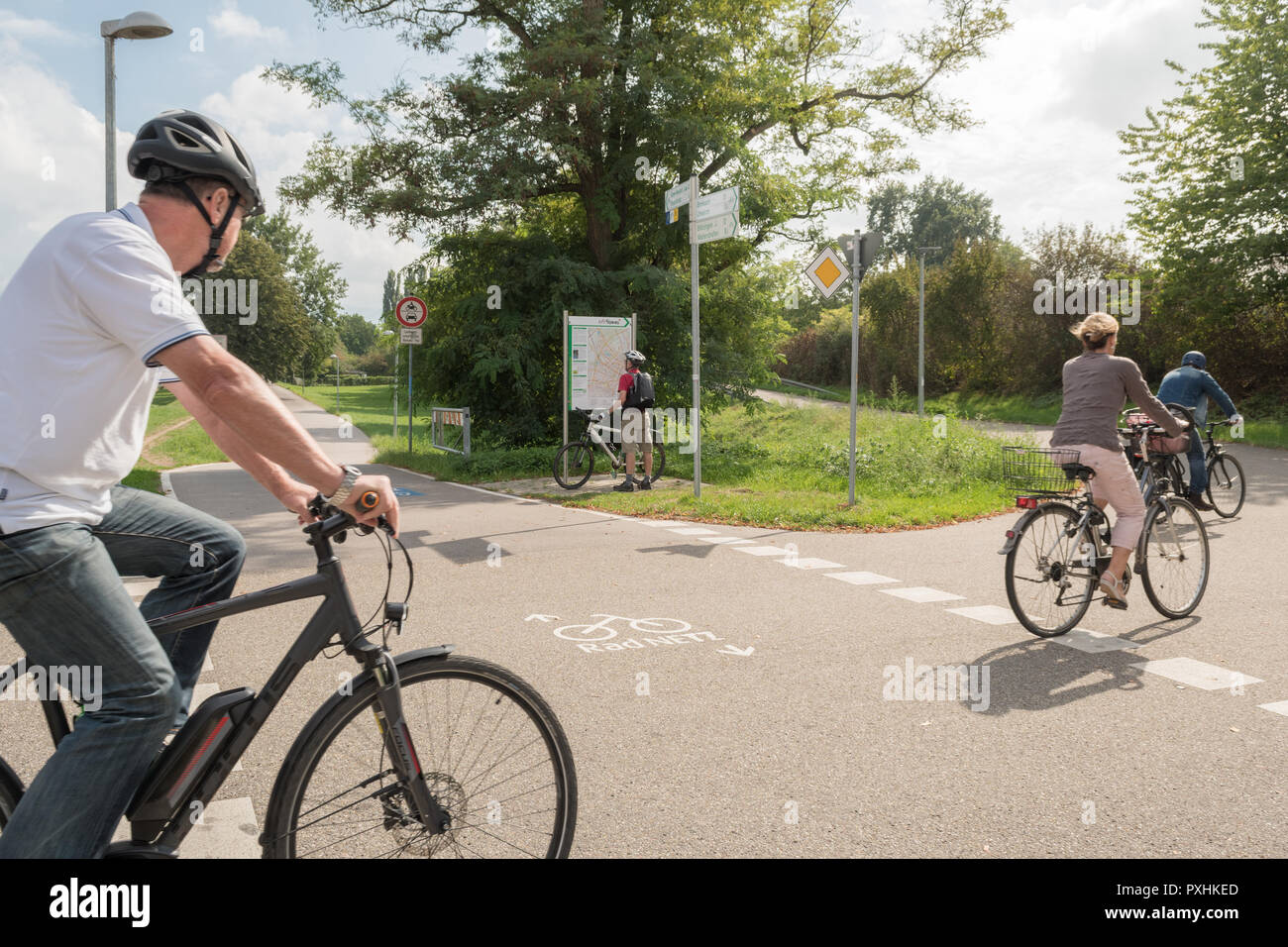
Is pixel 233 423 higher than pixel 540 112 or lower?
lower

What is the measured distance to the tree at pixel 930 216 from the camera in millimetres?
95562

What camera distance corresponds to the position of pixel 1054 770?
3.83 meters

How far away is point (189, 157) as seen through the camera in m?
2.22

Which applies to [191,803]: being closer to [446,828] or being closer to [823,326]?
[446,828]

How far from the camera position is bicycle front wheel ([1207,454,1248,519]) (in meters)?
11.3

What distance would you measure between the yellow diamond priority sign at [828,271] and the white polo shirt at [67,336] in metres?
10.7

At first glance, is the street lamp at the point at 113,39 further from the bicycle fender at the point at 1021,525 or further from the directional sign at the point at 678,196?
the bicycle fender at the point at 1021,525

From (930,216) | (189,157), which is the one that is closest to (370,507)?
(189,157)

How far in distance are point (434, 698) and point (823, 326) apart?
58.3 metres

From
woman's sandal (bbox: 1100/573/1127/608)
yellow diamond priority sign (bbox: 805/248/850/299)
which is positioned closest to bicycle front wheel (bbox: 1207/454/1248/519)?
yellow diamond priority sign (bbox: 805/248/850/299)

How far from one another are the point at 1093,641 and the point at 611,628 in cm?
298

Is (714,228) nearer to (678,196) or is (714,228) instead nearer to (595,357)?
(678,196)
